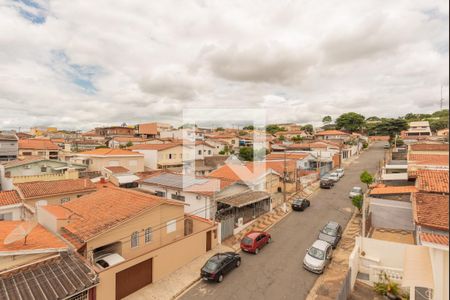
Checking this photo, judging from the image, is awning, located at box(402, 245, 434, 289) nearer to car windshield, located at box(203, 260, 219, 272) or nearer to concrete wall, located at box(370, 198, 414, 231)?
concrete wall, located at box(370, 198, 414, 231)

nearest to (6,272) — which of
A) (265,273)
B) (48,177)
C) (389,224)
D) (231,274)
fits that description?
(231,274)

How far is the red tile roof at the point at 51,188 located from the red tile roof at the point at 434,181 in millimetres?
29074

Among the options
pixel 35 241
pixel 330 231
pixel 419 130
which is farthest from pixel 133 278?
pixel 419 130

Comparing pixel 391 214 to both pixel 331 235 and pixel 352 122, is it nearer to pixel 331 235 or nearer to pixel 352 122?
pixel 331 235

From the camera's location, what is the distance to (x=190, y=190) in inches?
913

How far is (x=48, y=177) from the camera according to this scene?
2930cm

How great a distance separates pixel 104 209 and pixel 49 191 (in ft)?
35.0

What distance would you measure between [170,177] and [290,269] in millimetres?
16266

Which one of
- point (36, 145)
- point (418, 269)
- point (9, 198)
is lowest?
point (418, 269)

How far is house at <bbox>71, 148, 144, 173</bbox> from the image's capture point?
4103cm

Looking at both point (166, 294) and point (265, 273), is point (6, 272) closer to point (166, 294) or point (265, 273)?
point (166, 294)

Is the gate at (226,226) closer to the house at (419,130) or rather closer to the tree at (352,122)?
the house at (419,130)

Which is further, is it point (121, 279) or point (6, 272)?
point (121, 279)

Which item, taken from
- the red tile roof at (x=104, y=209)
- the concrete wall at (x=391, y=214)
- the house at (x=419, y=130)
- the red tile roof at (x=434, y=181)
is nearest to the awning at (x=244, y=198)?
the red tile roof at (x=104, y=209)
